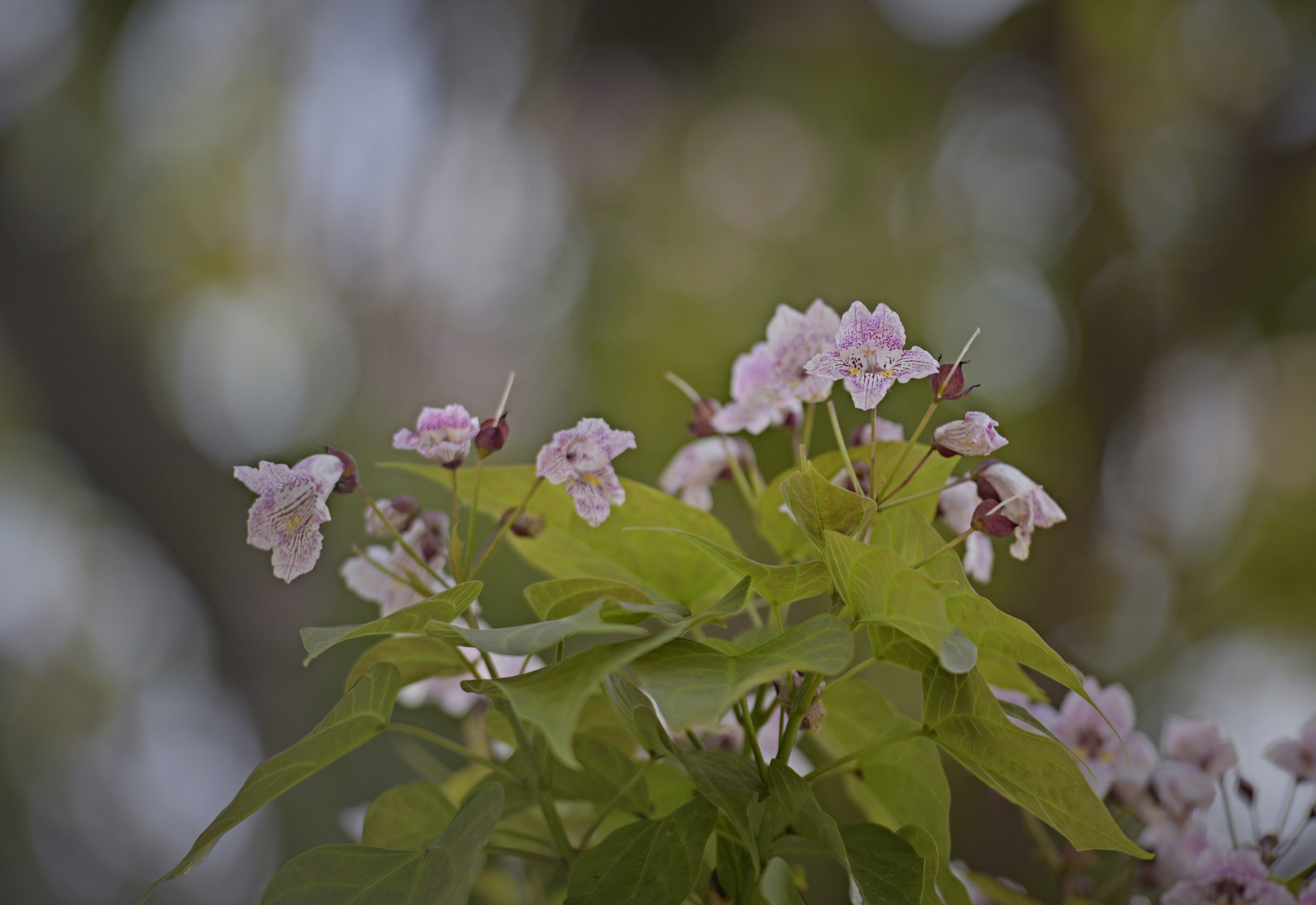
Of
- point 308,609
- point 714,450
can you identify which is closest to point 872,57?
point 308,609

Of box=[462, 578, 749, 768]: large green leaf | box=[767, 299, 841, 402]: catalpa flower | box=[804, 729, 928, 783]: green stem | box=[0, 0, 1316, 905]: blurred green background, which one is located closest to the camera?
box=[462, 578, 749, 768]: large green leaf

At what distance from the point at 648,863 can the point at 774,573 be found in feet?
0.41

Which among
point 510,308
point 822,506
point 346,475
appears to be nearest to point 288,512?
point 346,475

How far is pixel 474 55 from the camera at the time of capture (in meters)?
2.92

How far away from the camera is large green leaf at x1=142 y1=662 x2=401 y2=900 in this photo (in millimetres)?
337

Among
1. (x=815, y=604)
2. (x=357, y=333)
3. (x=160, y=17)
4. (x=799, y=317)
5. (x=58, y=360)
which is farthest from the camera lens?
(x=357, y=333)

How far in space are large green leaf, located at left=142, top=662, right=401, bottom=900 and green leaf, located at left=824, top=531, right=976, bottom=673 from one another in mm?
188

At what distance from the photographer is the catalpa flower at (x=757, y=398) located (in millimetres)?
489

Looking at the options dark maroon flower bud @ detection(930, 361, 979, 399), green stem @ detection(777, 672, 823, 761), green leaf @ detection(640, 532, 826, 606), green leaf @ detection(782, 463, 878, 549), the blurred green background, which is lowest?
the blurred green background

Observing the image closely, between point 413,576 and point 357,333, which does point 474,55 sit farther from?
point 413,576

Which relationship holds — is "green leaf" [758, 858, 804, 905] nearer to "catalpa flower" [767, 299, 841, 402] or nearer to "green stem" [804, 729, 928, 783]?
"green stem" [804, 729, 928, 783]

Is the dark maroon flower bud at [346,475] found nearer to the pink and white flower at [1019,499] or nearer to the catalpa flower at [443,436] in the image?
the catalpa flower at [443,436]

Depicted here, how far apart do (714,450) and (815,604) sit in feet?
5.67

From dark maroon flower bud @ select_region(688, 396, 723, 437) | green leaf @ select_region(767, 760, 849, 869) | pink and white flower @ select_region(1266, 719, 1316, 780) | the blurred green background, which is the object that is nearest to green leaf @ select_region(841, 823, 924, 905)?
green leaf @ select_region(767, 760, 849, 869)
